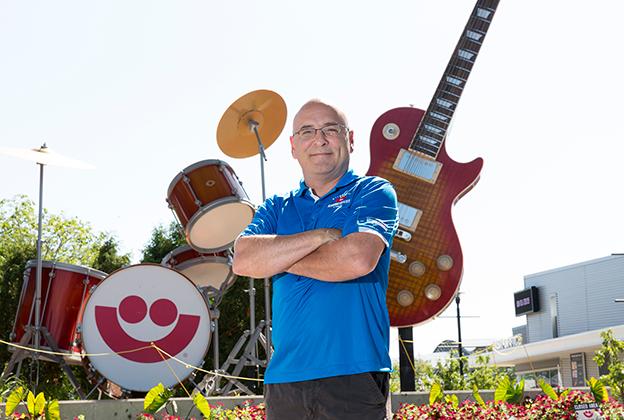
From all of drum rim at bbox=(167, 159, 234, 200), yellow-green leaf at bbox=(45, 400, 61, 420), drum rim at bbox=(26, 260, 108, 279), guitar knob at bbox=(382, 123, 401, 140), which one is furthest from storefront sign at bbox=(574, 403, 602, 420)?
drum rim at bbox=(26, 260, 108, 279)

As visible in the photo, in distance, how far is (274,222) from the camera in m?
2.21

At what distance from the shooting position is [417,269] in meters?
4.93

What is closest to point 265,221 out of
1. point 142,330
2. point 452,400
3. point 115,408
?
point 115,408

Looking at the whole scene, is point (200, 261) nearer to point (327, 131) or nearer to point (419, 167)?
point (419, 167)

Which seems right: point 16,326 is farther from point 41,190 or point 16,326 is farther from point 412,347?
point 412,347

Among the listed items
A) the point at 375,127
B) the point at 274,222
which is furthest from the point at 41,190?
the point at 274,222

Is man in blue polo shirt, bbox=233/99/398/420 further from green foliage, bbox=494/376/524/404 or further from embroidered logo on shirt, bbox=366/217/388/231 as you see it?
green foliage, bbox=494/376/524/404

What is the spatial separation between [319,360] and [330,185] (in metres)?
0.72

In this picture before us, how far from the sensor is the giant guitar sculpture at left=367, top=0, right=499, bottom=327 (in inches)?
193

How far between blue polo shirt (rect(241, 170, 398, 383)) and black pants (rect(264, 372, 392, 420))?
0.09 feet

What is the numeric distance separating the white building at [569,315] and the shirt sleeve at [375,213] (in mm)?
31832

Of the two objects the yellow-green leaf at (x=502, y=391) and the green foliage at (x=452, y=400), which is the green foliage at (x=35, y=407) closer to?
the green foliage at (x=452, y=400)

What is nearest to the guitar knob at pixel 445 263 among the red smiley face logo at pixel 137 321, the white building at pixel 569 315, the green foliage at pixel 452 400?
the green foliage at pixel 452 400

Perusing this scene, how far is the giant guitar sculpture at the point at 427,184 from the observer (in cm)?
489
